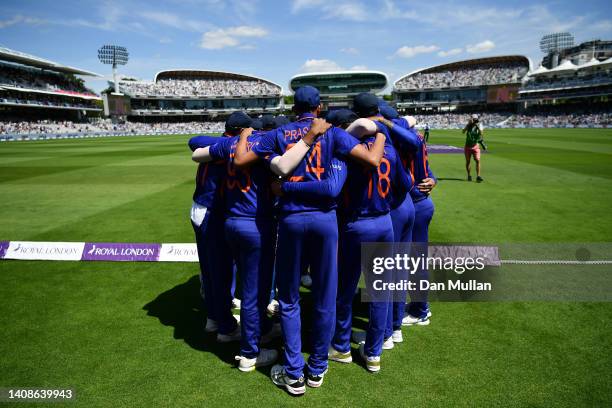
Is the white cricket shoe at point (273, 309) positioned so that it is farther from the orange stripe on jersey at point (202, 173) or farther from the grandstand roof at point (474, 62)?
the grandstand roof at point (474, 62)

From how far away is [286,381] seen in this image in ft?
11.0

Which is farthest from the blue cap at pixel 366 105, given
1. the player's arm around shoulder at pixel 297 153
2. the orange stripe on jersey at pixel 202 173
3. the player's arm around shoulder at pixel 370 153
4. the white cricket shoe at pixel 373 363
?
the white cricket shoe at pixel 373 363

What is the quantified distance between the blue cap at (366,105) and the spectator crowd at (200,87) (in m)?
94.8

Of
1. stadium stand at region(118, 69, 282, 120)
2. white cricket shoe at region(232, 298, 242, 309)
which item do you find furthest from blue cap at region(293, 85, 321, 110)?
stadium stand at region(118, 69, 282, 120)

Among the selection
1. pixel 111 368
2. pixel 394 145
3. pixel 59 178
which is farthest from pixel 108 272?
pixel 59 178

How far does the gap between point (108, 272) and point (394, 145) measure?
209 inches

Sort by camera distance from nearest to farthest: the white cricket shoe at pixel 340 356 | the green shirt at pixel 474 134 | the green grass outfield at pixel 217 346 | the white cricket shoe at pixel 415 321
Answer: the green grass outfield at pixel 217 346 < the white cricket shoe at pixel 340 356 < the white cricket shoe at pixel 415 321 < the green shirt at pixel 474 134

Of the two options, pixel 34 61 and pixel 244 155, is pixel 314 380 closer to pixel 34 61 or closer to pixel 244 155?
pixel 244 155

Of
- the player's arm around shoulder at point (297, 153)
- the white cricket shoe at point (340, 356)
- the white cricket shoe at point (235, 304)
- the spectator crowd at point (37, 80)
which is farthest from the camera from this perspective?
the spectator crowd at point (37, 80)

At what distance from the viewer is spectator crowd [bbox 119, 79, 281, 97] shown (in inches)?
3462

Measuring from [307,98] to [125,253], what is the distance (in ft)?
16.8

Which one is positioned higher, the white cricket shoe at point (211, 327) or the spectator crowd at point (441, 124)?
the spectator crowd at point (441, 124)

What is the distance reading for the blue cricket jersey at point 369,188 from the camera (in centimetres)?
334

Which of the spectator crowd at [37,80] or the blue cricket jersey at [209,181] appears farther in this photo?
the spectator crowd at [37,80]
